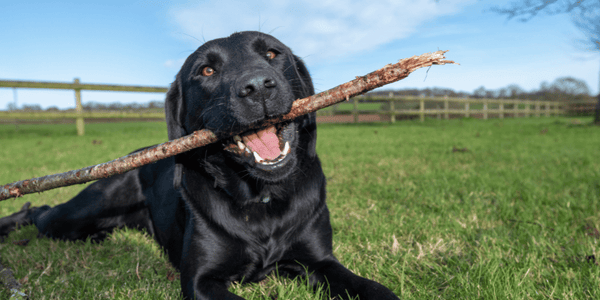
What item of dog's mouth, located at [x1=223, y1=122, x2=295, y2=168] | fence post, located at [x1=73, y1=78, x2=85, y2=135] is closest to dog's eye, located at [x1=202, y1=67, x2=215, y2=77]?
dog's mouth, located at [x1=223, y1=122, x2=295, y2=168]

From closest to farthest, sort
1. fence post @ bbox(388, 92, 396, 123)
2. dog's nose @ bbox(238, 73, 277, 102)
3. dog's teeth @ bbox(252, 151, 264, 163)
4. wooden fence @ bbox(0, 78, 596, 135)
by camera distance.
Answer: dog's nose @ bbox(238, 73, 277, 102)
dog's teeth @ bbox(252, 151, 264, 163)
wooden fence @ bbox(0, 78, 596, 135)
fence post @ bbox(388, 92, 396, 123)

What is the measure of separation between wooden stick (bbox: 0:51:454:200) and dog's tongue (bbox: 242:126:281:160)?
0.20 metres

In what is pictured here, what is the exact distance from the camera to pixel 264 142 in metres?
2.04

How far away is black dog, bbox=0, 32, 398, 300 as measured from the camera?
1.85 meters

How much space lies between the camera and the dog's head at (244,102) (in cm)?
177

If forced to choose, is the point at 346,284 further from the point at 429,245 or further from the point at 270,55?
the point at 270,55

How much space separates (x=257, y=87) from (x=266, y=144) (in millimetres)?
421

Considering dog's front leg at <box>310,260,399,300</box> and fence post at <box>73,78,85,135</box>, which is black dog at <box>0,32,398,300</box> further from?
fence post at <box>73,78,85,135</box>

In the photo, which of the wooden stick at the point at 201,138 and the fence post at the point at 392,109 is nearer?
the wooden stick at the point at 201,138

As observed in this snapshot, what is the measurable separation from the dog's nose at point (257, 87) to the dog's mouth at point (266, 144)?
0.33 metres

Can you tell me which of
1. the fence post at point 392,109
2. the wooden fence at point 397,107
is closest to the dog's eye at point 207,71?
the wooden fence at point 397,107

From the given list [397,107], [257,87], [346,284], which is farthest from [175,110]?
[397,107]

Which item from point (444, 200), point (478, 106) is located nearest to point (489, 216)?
point (444, 200)

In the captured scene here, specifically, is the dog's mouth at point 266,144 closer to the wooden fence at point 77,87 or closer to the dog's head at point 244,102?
the dog's head at point 244,102
